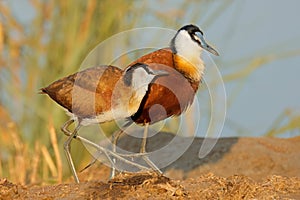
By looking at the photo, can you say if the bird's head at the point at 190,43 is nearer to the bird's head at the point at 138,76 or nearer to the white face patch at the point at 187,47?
the white face patch at the point at 187,47

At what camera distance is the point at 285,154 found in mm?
5938

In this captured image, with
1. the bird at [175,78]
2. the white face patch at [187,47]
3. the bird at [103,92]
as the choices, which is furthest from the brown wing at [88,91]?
the white face patch at [187,47]

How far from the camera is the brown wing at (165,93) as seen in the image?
14.0ft

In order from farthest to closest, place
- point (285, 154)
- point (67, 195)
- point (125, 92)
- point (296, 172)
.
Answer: point (285, 154) → point (296, 172) → point (125, 92) → point (67, 195)

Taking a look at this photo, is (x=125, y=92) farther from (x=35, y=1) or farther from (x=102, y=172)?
(x=35, y=1)

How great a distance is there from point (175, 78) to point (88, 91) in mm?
599

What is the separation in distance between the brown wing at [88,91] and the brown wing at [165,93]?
0.93 feet

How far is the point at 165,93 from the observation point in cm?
432

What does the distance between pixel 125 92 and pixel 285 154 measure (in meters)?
2.44

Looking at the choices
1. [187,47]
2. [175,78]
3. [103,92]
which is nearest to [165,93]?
[175,78]

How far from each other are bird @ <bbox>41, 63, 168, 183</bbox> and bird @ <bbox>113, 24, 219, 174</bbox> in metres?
0.12

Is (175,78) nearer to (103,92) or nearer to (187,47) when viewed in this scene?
(187,47)

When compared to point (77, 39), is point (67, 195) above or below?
below

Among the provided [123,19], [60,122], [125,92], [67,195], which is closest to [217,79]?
[123,19]
